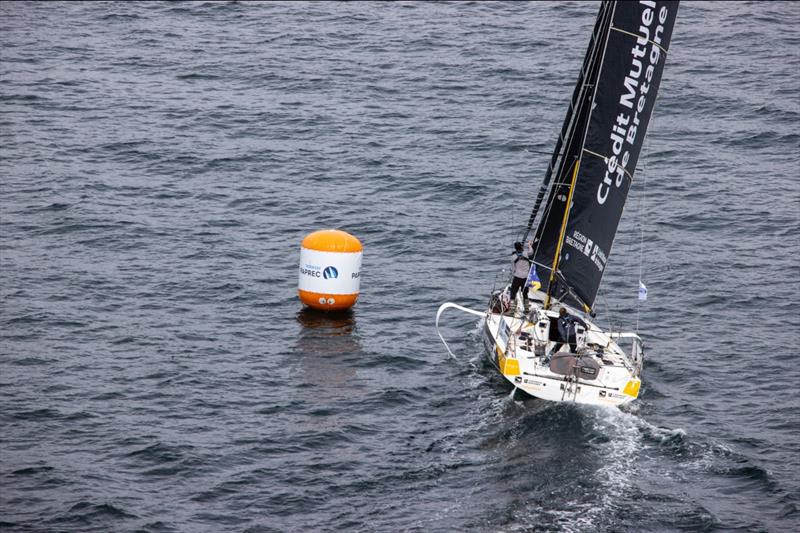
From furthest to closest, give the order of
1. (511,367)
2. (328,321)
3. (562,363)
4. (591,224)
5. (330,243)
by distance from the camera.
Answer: (328,321) → (330,243) → (591,224) → (511,367) → (562,363)

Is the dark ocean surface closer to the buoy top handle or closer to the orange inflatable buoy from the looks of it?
the orange inflatable buoy

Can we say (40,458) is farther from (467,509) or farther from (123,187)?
(123,187)

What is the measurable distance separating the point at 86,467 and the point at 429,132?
3748 cm

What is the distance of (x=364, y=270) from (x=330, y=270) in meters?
6.24

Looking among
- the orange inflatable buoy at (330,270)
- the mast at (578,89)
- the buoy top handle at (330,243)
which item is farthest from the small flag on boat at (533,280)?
the buoy top handle at (330,243)

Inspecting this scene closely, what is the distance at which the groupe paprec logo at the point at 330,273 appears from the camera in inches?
1556

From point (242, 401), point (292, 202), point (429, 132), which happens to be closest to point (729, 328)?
point (242, 401)

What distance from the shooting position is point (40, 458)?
97.8 ft

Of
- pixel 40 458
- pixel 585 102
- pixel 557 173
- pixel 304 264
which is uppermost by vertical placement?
pixel 585 102

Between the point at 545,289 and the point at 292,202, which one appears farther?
the point at 292,202

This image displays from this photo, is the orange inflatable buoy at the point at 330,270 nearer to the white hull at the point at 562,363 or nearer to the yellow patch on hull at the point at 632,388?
the white hull at the point at 562,363

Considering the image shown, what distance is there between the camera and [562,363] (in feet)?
106

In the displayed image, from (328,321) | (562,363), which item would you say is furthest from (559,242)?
(328,321)

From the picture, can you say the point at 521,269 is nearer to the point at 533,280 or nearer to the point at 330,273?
the point at 533,280
